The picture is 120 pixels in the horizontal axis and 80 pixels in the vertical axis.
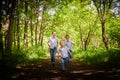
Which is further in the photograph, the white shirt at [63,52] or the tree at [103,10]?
the tree at [103,10]

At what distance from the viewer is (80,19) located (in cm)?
3403

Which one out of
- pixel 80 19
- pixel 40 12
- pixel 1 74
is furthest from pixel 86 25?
pixel 1 74

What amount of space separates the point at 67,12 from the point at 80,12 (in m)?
4.48

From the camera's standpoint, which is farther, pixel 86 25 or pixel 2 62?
pixel 86 25

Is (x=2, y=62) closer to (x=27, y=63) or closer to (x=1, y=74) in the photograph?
(x=1, y=74)

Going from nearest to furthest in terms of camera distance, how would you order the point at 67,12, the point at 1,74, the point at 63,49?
the point at 1,74, the point at 63,49, the point at 67,12

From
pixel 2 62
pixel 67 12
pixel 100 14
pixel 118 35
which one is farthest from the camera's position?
pixel 67 12

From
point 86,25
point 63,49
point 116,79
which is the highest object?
point 86,25

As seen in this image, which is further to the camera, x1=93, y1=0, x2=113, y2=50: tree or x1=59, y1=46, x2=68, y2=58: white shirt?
x1=93, y1=0, x2=113, y2=50: tree

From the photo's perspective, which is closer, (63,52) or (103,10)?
(63,52)

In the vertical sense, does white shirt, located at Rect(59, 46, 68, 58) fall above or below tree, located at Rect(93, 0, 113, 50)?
below

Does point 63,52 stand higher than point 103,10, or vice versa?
point 103,10

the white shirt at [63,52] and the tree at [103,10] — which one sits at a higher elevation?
the tree at [103,10]

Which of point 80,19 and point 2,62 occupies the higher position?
point 80,19
